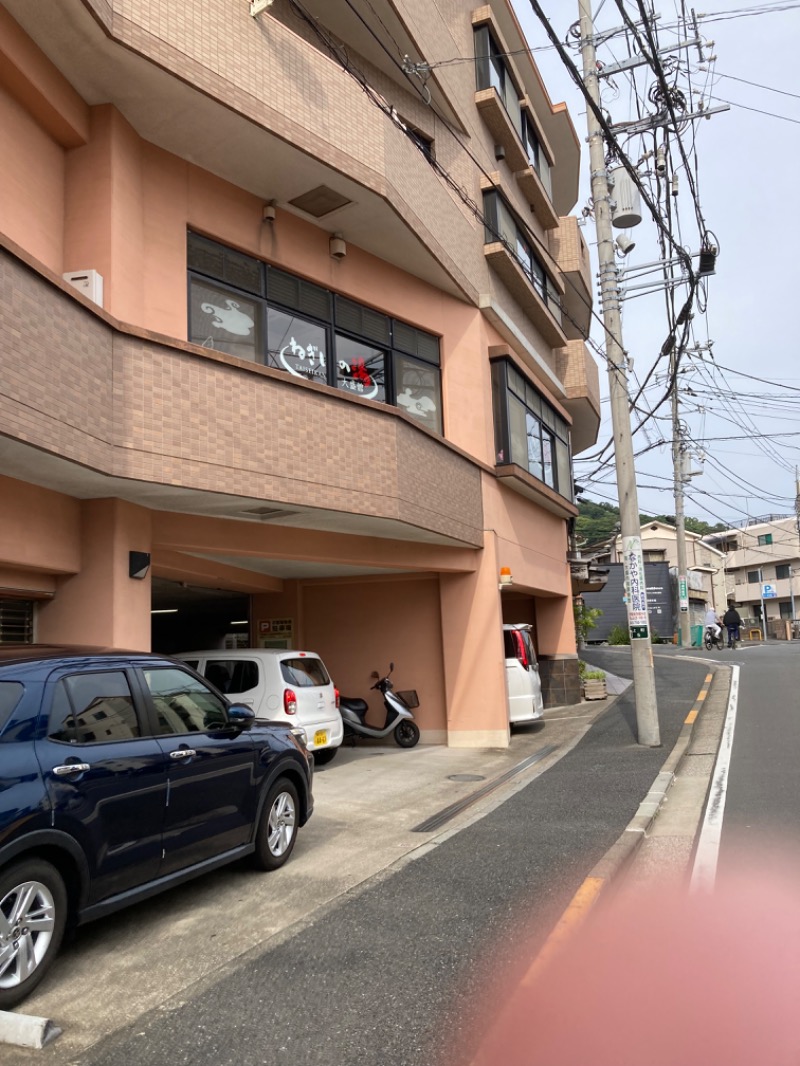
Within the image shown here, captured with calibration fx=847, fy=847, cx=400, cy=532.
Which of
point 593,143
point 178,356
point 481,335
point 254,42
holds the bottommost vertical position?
point 178,356

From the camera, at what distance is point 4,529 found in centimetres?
704

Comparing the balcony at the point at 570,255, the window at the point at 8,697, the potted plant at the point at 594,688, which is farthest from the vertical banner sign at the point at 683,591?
the window at the point at 8,697

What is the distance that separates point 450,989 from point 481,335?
12011 mm

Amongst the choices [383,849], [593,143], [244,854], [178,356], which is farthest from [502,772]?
[593,143]

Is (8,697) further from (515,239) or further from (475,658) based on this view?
(515,239)

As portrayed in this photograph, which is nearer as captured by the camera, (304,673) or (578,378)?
(304,673)

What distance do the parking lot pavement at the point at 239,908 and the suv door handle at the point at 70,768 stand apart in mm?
1071

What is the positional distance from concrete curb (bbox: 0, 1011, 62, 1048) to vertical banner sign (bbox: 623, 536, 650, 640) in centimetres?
1013

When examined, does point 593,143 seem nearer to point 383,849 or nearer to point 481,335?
point 481,335

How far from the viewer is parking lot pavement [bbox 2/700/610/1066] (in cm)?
418

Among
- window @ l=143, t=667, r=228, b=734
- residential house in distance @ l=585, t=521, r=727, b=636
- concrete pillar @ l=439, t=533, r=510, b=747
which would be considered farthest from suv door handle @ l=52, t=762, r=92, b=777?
residential house in distance @ l=585, t=521, r=727, b=636

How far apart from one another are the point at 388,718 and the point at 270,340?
6336 mm

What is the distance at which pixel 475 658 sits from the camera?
1374 cm

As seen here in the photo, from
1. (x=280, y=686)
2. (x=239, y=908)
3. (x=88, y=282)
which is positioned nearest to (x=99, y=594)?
(x=88, y=282)
